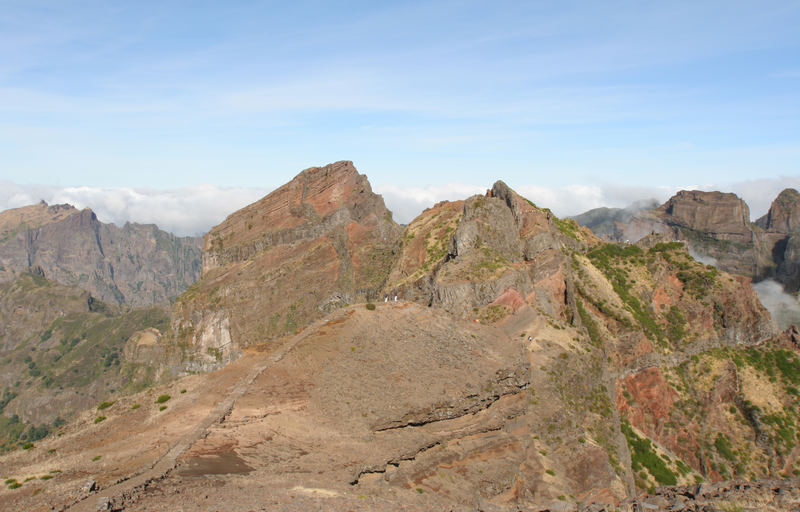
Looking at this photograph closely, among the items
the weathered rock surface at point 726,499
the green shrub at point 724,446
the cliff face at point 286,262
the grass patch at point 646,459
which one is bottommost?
the green shrub at point 724,446

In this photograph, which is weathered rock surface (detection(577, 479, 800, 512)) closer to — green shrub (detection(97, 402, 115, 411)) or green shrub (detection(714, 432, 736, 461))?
green shrub (detection(97, 402, 115, 411))

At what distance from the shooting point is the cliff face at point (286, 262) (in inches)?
4926

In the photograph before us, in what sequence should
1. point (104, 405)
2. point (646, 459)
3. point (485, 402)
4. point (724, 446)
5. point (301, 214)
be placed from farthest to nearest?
point (301, 214) < point (724, 446) < point (646, 459) < point (485, 402) < point (104, 405)

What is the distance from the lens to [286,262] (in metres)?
130

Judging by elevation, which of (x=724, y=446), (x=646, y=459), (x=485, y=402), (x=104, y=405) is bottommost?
(x=724, y=446)

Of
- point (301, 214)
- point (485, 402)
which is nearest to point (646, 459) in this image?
point (485, 402)

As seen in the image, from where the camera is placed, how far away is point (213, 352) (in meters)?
130

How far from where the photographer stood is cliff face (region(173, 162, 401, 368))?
411 ft

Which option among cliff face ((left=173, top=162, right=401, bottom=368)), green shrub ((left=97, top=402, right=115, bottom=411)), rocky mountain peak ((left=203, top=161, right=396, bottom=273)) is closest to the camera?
green shrub ((left=97, top=402, right=115, bottom=411))

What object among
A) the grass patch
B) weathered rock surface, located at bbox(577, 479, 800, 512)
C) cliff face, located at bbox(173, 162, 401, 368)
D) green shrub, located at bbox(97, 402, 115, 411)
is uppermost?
cliff face, located at bbox(173, 162, 401, 368)

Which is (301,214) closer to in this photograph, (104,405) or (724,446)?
(104,405)

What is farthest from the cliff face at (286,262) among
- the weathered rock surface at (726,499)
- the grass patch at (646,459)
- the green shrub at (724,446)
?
the weathered rock surface at (726,499)

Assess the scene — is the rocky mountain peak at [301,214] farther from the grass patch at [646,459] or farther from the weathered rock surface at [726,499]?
the weathered rock surface at [726,499]

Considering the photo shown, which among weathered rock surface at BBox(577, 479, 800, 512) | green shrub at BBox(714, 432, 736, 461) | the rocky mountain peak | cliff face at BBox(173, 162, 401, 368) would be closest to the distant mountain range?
weathered rock surface at BBox(577, 479, 800, 512)
